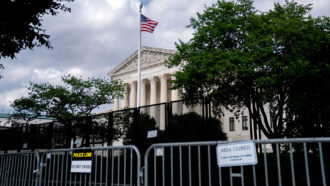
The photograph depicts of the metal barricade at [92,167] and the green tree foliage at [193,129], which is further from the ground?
the green tree foliage at [193,129]

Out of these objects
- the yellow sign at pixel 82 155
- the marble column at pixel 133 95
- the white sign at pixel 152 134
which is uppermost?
the marble column at pixel 133 95

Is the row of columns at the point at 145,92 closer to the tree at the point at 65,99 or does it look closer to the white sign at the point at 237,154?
the tree at the point at 65,99

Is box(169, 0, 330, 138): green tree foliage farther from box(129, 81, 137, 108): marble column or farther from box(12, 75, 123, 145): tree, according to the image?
box(129, 81, 137, 108): marble column

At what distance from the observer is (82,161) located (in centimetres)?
629

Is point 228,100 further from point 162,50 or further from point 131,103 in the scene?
point 131,103

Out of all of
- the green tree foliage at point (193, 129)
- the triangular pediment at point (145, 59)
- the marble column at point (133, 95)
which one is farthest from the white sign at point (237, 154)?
the marble column at point (133, 95)

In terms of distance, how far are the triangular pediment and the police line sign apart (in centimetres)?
5130

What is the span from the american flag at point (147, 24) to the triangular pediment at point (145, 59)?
1002 inches

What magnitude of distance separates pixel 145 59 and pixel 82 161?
60.4 metres

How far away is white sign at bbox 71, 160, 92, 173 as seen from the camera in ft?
20.0

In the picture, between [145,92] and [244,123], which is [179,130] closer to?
[244,123]

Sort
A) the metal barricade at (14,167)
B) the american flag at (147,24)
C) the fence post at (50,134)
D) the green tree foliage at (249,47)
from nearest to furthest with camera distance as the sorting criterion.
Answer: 1. the metal barricade at (14,167)
2. the fence post at (50,134)
3. the green tree foliage at (249,47)
4. the american flag at (147,24)

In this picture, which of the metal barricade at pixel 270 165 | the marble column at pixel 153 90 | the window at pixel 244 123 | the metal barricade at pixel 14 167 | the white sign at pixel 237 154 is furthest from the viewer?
the marble column at pixel 153 90

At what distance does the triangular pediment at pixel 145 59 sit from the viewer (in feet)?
201
